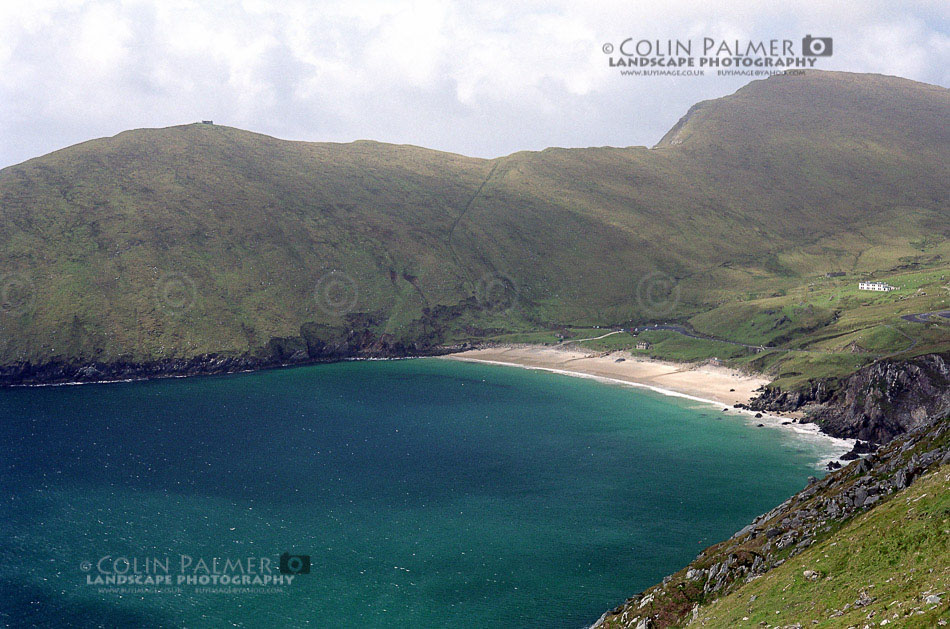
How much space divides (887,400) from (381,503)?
107568mm

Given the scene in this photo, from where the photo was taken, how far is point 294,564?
82125mm

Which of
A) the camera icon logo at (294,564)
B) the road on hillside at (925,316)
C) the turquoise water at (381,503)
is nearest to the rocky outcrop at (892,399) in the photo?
the turquoise water at (381,503)

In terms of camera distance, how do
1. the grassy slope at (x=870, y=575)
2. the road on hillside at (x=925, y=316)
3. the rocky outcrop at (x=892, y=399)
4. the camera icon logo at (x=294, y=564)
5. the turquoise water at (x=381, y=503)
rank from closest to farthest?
the grassy slope at (x=870, y=575), the turquoise water at (x=381, y=503), the camera icon logo at (x=294, y=564), the rocky outcrop at (x=892, y=399), the road on hillside at (x=925, y=316)

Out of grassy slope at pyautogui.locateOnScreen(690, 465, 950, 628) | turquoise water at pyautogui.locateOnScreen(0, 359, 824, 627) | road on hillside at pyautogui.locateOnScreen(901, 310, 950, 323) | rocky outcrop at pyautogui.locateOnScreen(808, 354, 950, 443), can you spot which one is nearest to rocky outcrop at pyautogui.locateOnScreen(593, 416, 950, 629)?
grassy slope at pyautogui.locateOnScreen(690, 465, 950, 628)

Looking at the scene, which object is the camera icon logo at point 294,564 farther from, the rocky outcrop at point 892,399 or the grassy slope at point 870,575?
the rocky outcrop at point 892,399

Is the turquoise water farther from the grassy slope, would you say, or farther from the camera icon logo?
the grassy slope

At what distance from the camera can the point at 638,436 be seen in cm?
14188

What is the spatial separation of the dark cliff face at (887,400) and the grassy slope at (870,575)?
315 feet

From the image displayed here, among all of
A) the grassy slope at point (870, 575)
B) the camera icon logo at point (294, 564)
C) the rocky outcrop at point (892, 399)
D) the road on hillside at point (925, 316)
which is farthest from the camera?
the road on hillside at point (925, 316)

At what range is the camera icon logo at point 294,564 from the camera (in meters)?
80.6

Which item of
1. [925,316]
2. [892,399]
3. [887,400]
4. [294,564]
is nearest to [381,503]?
[294,564]

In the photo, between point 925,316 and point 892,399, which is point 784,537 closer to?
point 892,399

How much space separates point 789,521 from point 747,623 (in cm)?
1871

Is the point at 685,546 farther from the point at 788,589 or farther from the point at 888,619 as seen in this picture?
the point at 888,619
